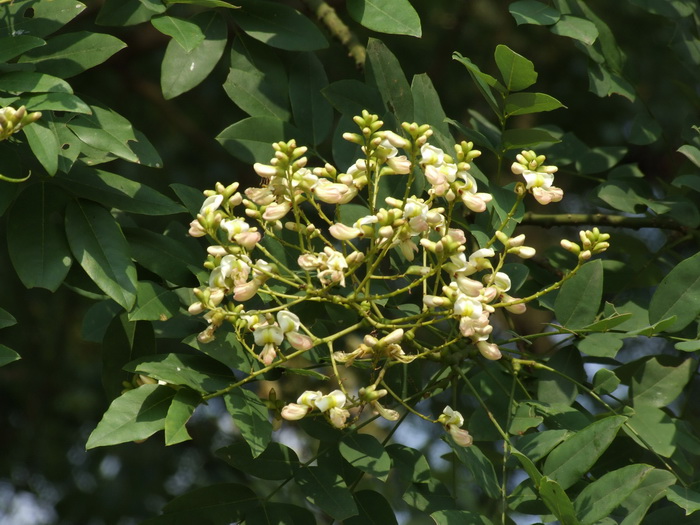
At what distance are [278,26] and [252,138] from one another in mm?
163

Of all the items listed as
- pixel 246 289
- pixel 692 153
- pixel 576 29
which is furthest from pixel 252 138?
pixel 692 153

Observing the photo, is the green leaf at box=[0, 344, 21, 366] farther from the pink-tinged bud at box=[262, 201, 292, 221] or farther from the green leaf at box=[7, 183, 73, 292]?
the pink-tinged bud at box=[262, 201, 292, 221]

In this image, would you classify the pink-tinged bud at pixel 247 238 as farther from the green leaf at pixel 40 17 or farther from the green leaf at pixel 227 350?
the green leaf at pixel 40 17

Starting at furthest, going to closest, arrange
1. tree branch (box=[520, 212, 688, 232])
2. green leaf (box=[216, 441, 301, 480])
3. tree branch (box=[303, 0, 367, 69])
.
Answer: tree branch (box=[303, 0, 367, 69]), tree branch (box=[520, 212, 688, 232]), green leaf (box=[216, 441, 301, 480])

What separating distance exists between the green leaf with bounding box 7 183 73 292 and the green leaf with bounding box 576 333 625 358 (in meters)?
0.58

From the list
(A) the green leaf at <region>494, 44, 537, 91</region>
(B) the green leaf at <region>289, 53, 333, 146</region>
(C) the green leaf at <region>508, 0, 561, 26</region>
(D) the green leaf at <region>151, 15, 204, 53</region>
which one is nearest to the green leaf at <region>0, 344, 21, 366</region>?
(D) the green leaf at <region>151, 15, 204, 53</region>

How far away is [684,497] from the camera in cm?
90

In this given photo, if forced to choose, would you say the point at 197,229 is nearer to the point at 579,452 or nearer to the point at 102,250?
the point at 102,250

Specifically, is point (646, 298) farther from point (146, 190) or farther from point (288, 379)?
point (288, 379)

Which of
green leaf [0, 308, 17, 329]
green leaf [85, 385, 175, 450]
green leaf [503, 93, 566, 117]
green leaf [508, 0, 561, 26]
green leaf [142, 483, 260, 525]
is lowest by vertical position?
green leaf [142, 483, 260, 525]

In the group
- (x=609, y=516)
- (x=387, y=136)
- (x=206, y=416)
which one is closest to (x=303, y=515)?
(x=609, y=516)

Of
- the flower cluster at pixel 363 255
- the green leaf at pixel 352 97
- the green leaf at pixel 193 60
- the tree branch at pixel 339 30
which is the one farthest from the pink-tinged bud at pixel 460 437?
the tree branch at pixel 339 30

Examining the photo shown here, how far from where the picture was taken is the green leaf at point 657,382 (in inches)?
43.1

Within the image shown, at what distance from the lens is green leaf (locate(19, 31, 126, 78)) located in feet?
3.26
